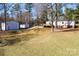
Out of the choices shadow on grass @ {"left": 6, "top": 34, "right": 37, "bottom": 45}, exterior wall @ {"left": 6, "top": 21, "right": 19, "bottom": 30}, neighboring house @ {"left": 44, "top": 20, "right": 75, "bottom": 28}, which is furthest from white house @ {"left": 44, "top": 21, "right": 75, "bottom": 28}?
exterior wall @ {"left": 6, "top": 21, "right": 19, "bottom": 30}

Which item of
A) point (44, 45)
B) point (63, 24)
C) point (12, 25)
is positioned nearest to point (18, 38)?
point (12, 25)

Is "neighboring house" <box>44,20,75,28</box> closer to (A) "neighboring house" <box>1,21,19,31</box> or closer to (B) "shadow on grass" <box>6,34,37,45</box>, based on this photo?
(B) "shadow on grass" <box>6,34,37,45</box>

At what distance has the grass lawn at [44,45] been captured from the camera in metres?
2.48

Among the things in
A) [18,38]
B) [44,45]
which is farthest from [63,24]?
[18,38]

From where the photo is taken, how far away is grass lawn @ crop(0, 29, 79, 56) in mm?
2482

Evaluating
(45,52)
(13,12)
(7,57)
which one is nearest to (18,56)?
(7,57)

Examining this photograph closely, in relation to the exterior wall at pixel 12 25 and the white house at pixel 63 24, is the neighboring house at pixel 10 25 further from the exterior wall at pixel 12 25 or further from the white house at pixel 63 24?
the white house at pixel 63 24

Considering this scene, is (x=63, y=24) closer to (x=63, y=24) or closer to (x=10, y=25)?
(x=63, y=24)

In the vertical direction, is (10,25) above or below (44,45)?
above

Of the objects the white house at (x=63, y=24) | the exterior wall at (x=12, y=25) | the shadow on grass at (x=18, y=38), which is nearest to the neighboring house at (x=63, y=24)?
the white house at (x=63, y=24)

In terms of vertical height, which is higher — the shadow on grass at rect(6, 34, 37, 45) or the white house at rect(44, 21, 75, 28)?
the white house at rect(44, 21, 75, 28)

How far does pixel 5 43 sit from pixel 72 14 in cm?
68

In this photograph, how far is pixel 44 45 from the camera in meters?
2.49

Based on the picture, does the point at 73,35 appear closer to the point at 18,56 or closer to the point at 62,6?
the point at 62,6
